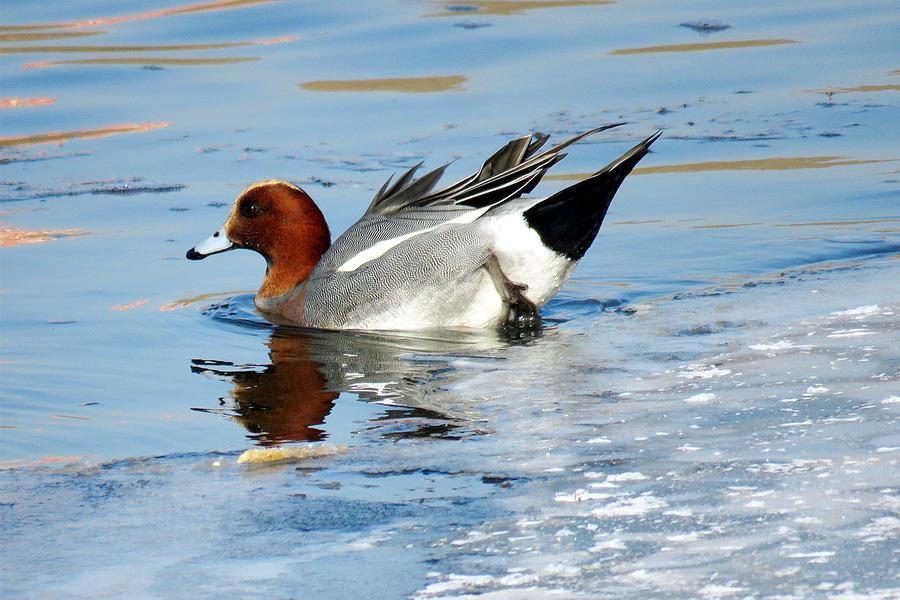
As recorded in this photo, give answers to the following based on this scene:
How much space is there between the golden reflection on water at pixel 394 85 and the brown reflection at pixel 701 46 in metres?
1.49

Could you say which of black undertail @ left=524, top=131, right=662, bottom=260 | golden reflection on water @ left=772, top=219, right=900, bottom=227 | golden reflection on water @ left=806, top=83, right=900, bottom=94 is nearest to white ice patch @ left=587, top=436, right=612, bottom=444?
black undertail @ left=524, top=131, right=662, bottom=260

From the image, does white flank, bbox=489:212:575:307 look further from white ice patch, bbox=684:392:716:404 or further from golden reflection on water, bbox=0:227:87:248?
golden reflection on water, bbox=0:227:87:248

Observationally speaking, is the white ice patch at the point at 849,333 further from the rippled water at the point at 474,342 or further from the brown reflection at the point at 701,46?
the brown reflection at the point at 701,46

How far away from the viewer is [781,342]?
4.95 meters

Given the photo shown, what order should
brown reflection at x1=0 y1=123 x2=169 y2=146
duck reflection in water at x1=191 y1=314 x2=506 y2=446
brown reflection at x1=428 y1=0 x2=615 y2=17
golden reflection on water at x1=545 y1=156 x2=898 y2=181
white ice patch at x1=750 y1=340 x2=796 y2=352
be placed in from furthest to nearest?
brown reflection at x1=428 y1=0 x2=615 y2=17, brown reflection at x1=0 y1=123 x2=169 y2=146, golden reflection on water at x1=545 y1=156 x2=898 y2=181, white ice patch at x1=750 y1=340 x2=796 y2=352, duck reflection in water at x1=191 y1=314 x2=506 y2=446

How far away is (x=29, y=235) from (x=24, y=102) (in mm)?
3934

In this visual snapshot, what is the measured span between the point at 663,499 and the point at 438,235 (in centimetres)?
296

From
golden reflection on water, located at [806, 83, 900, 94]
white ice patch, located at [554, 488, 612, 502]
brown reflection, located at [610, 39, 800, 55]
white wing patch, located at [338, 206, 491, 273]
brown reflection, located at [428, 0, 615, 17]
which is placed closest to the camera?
white ice patch, located at [554, 488, 612, 502]

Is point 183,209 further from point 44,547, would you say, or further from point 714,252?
point 44,547

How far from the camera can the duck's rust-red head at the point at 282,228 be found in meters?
6.95

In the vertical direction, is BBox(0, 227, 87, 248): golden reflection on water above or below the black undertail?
below

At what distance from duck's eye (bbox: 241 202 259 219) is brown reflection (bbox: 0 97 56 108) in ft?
16.6

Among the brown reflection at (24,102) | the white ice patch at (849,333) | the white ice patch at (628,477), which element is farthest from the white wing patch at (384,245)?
the brown reflection at (24,102)

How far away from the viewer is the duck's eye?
700 centimetres
